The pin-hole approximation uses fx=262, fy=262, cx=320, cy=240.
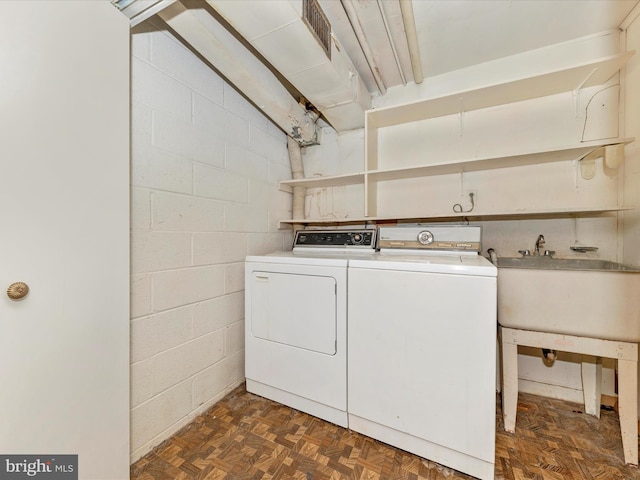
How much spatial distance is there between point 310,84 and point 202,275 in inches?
53.5

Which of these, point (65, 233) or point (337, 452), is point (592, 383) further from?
point (65, 233)

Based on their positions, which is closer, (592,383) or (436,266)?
(436,266)

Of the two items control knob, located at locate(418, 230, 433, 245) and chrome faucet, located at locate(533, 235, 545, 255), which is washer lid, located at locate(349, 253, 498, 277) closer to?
control knob, located at locate(418, 230, 433, 245)

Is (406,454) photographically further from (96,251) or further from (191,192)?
(191,192)

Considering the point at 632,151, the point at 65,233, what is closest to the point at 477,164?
the point at 632,151

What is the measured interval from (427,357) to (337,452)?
0.65 m

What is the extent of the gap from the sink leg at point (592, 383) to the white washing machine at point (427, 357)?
0.99 m

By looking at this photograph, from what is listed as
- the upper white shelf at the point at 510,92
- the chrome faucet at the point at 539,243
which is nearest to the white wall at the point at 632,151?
the upper white shelf at the point at 510,92

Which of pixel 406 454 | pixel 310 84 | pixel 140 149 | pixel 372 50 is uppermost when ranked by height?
pixel 372 50

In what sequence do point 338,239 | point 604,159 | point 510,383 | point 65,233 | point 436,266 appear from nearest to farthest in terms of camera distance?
point 65,233 → point 436,266 → point 510,383 → point 604,159 → point 338,239

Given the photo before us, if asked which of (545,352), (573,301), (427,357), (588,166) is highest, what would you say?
(588,166)

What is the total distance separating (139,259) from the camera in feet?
4.10

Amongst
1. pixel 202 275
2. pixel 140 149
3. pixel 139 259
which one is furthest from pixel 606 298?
pixel 140 149

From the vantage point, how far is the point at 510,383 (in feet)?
4.74
